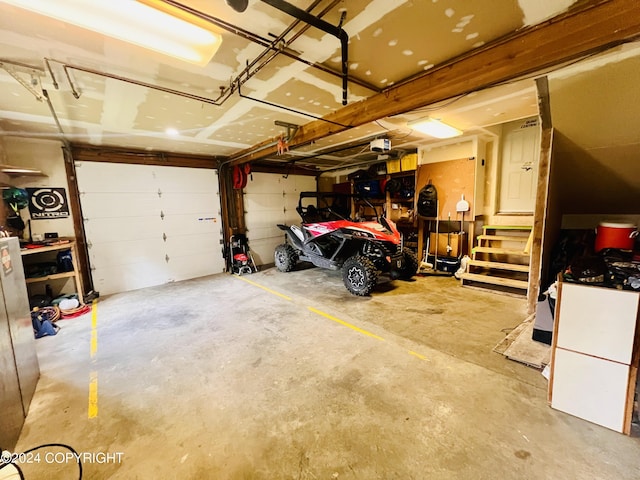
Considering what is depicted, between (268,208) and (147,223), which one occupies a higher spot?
(268,208)

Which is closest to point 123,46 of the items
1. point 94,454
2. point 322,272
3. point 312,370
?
point 94,454

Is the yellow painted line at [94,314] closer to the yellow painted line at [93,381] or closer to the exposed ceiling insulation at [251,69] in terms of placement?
the yellow painted line at [93,381]

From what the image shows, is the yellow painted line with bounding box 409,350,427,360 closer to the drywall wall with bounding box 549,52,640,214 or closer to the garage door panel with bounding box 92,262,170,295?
the drywall wall with bounding box 549,52,640,214

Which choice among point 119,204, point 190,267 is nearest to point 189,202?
point 119,204

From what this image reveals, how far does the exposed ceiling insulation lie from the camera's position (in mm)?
1575

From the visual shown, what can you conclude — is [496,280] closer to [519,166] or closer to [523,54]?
[519,166]

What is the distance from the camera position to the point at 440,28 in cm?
171

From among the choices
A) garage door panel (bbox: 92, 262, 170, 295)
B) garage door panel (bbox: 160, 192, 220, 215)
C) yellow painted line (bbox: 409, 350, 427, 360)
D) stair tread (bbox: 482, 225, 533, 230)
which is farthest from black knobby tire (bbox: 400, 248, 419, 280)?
garage door panel (bbox: 92, 262, 170, 295)

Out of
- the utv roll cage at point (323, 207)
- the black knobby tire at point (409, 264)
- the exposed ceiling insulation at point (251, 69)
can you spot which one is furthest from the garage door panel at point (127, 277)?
the black knobby tire at point (409, 264)

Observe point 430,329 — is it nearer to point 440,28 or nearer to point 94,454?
point 440,28

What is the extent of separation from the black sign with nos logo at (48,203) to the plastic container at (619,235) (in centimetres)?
764

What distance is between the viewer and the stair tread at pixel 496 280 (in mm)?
3874

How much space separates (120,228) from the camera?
190 inches

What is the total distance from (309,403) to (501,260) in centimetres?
489
